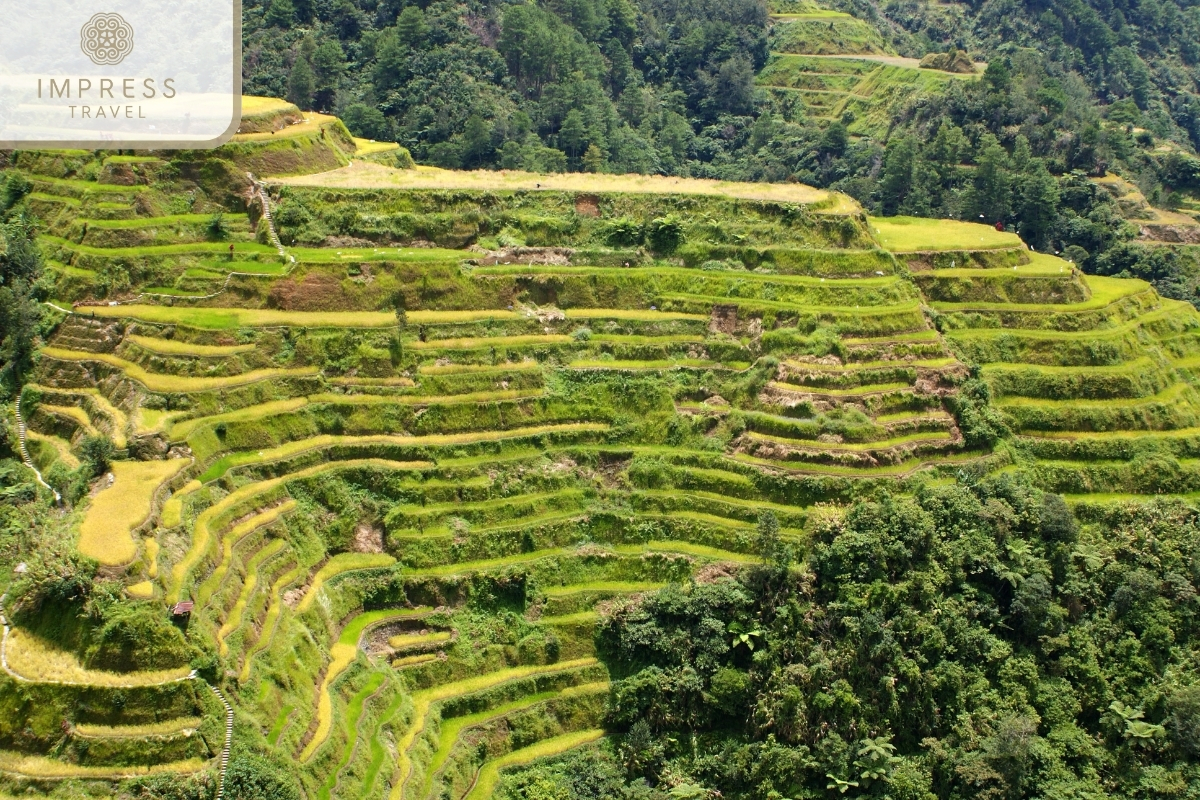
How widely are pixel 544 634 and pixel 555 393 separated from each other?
10493 mm

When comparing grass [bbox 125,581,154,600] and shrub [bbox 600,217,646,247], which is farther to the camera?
shrub [bbox 600,217,646,247]

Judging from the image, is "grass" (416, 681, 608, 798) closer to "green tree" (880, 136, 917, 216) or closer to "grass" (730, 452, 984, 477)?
"grass" (730, 452, 984, 477)

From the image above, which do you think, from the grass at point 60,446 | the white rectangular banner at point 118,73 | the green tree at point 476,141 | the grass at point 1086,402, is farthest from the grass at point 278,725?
the green tree at point 476,141

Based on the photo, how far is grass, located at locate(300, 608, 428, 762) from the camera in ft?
113

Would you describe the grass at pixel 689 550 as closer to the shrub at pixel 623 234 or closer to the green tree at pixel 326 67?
the shrub at pixel 623 234

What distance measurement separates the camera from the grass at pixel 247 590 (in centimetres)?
3434

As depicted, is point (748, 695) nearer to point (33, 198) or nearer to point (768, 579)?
point (768, 579)

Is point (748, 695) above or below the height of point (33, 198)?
below

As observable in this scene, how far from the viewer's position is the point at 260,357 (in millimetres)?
A: 45281

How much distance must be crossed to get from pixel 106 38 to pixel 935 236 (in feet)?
129

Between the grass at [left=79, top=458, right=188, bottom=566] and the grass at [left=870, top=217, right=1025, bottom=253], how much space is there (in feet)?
113

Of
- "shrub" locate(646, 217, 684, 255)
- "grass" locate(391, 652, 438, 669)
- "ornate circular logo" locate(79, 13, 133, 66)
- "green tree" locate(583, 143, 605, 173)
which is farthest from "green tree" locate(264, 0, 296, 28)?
"grass" locate(391, 652, 438, 669)

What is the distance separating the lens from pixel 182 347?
44625 mm

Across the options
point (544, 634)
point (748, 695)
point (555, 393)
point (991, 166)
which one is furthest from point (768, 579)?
point (991, 166)
